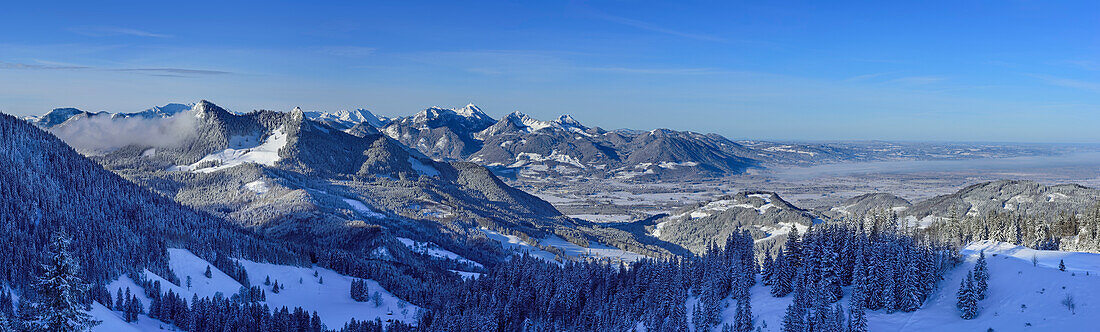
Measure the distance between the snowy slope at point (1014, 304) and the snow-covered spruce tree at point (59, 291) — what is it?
237ft

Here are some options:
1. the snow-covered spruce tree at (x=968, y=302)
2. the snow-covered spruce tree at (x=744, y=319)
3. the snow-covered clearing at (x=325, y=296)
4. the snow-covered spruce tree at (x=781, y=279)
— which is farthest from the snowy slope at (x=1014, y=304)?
the snow-covered clearing at (x=325, y=296)

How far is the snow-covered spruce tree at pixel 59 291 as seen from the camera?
146 feet

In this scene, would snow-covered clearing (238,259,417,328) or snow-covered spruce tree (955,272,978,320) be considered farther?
snow-covered clearing (238,259,417,328)

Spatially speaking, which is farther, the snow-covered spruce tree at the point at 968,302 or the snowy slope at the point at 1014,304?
the snow-covered spruce tree at the point at 968,302

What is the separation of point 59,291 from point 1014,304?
8973 centimetres

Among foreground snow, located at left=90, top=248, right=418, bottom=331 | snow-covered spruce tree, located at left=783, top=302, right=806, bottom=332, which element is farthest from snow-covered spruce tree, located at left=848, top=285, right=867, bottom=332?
foreground snow, located at left=90, top=248, right=418, bottom=331

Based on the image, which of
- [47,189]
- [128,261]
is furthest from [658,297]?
[47,189]

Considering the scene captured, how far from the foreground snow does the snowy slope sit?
104 meters

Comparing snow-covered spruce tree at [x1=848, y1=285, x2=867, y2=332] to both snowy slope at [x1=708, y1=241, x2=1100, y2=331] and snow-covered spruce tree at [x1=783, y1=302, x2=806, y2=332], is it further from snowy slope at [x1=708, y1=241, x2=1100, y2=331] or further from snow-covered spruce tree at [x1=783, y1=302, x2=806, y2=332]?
snow-covered spruce tree at [x1=783, y1=302, x2=806, y2=332]

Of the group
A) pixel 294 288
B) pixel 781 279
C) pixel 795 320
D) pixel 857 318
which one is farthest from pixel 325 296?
pixel 857 318

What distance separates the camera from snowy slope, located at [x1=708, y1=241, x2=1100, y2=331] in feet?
229

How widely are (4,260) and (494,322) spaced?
97189mm

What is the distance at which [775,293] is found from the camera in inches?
3875

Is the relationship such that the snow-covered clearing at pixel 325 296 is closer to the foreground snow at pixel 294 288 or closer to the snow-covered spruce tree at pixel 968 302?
the foreground snow at pixel 294 288
